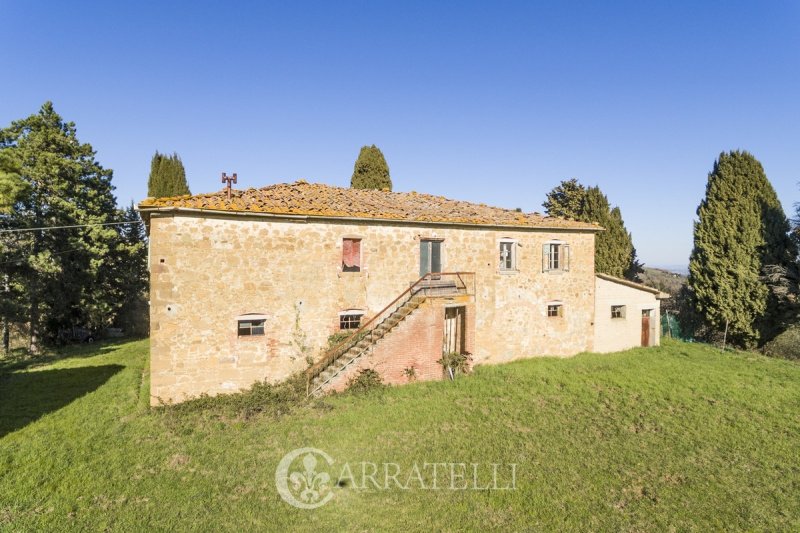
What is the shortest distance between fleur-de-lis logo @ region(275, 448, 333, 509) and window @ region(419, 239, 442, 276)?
8.32 meters

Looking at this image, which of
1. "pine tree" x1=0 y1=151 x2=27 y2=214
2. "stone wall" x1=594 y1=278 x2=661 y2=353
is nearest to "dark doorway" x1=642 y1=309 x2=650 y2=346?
"stone wall" x1=594 y1=278 x2=661 y2=353

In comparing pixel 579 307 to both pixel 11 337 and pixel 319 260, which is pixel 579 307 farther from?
pixel 11 337

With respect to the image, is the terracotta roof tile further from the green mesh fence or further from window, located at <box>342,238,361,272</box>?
the green mesh fence

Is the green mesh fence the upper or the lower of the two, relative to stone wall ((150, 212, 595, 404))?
lower

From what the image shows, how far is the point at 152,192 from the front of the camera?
104 feet

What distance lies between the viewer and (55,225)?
22.1m

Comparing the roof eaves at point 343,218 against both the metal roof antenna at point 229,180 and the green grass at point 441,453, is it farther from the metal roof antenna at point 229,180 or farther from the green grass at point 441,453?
the green grass at point 441,453

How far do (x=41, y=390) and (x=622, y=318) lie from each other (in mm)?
25059

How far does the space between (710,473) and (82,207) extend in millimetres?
31523

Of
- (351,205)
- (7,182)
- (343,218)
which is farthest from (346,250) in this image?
(7,182)

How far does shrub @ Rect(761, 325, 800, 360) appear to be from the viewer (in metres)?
21.7

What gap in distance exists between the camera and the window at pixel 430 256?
15602 mm

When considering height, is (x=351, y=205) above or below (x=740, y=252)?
above

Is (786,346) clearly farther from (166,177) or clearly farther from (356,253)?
(166,177)
